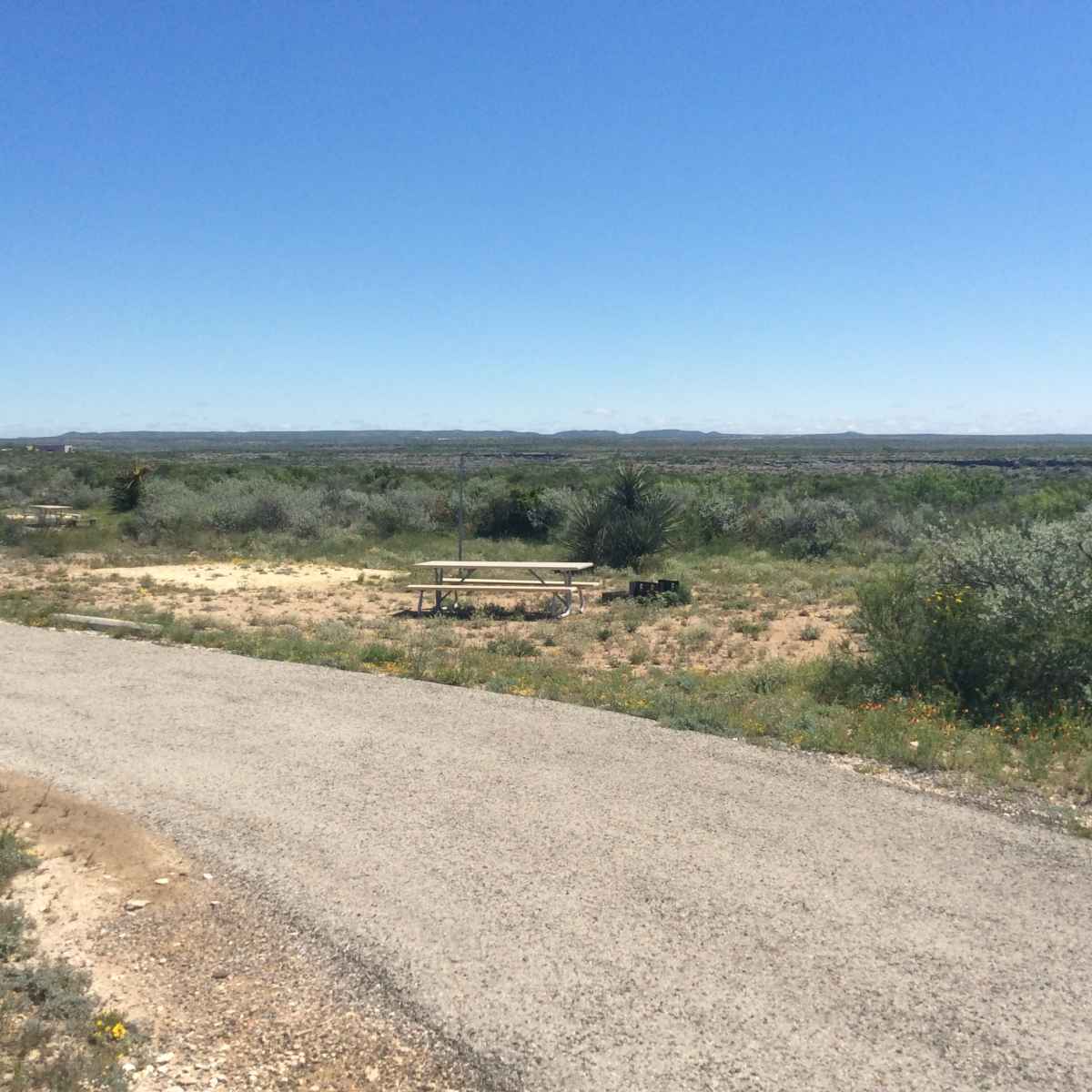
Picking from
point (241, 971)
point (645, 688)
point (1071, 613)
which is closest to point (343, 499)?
point (645, 688)

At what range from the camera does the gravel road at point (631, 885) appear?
3.84 metres

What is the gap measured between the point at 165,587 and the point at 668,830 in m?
13.5

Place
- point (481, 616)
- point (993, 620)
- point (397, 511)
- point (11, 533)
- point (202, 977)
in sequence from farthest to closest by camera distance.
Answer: point (397, 511) < point (11, 533) < point (481, 616) < point (993, 620) < point (202, 977)

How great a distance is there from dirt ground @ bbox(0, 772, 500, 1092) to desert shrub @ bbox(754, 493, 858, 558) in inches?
791

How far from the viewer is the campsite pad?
1883cm

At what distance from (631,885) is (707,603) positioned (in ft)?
38.5

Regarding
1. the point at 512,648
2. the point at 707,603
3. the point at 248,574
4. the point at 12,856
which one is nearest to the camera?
the point at 12,856

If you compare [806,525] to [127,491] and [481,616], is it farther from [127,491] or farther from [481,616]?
[127,491]

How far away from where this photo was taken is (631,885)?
5.16 meters

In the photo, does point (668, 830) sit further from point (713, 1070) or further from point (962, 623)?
point (962, 623)

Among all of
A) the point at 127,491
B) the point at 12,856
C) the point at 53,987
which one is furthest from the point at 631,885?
the point at 127,491

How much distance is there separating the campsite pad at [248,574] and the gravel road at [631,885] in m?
10.2

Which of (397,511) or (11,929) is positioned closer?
(11,929)

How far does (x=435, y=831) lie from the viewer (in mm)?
5867
